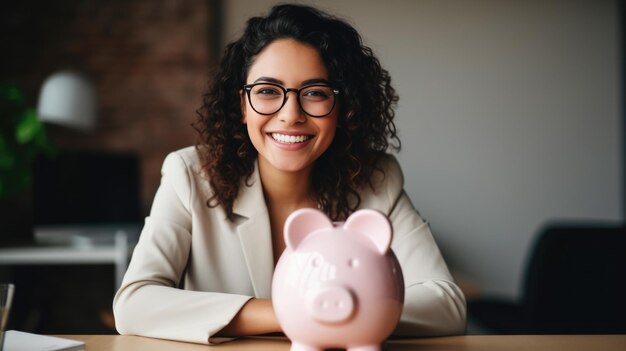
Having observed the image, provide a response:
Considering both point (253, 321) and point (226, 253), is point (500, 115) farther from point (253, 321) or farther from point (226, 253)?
point (253, 321)

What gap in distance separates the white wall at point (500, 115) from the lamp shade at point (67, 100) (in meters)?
1.73

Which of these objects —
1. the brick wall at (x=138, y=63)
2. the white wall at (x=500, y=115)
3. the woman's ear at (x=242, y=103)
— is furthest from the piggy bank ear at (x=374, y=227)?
the white wall at (x=500, y=115)

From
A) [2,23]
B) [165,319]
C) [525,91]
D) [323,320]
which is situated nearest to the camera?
[323,320]

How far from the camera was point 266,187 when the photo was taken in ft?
4.74

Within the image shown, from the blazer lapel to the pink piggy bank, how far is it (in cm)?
50

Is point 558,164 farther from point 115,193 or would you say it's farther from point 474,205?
point 115,193

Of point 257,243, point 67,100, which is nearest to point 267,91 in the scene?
point 257,243

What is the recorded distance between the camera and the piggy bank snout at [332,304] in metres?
0.75

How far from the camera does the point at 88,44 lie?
353cm

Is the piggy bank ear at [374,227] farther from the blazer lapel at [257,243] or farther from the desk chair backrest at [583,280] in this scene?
the desk chair backrest at [583,280]

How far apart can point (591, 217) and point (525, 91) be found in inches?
37.7

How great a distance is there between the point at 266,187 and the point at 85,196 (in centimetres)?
215

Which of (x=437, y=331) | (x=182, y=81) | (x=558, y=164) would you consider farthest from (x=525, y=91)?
(x=437, y=331)

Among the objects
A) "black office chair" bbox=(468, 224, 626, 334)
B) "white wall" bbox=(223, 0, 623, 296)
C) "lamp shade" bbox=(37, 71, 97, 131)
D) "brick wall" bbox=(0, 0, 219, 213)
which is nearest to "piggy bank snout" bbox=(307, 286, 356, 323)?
"black office chair" bbox=(468, 224, 626, 334)
